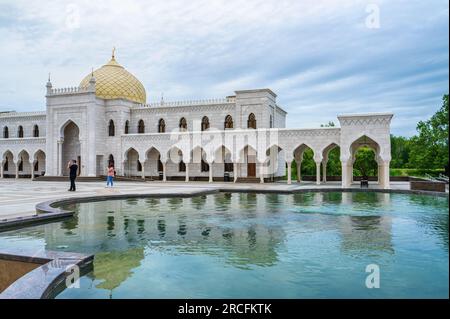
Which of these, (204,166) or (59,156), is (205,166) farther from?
(59,156)

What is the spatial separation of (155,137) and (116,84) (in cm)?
684

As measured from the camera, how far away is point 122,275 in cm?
416

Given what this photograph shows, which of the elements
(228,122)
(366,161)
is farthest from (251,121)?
(366,161)

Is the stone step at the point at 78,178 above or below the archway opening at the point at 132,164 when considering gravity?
below

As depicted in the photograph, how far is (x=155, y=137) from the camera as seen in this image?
2688 cm

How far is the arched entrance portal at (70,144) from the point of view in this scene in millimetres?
29797

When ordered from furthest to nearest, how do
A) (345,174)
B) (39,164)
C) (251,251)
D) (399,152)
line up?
1. (399,152)
2. (39,164)
3. (345,174)
4. (251,251)

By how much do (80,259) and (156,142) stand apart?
2293 cm

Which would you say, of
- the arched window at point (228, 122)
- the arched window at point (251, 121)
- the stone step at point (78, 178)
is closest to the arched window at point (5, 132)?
the stone step at point (78, 178)

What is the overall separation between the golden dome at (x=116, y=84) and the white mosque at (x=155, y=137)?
0.08 m

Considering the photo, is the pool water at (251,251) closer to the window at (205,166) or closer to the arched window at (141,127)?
the window at (205,166)

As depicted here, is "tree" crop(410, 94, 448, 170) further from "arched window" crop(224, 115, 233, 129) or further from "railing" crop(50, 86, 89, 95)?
"railing" crop(50, 86, 89, 95)
